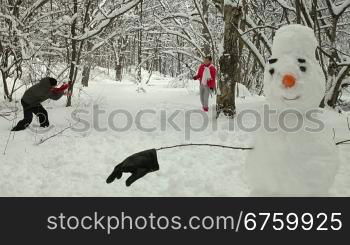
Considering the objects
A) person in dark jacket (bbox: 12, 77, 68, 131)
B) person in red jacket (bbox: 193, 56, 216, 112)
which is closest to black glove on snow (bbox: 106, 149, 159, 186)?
person in dark jacket (bbox: 12, 77, 68, 131)

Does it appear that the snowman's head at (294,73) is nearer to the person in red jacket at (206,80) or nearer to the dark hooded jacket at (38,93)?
the dark hooded jacket at (38,93)

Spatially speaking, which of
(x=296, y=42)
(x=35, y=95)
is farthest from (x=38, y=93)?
(x=296, y=42)

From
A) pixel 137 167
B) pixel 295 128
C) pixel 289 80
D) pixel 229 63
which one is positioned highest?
pixel 229 63

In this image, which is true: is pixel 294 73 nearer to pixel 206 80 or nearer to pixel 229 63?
pixel 229 63

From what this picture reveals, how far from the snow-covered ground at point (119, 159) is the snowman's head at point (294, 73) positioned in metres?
2.52

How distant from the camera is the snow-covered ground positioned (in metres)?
4.78

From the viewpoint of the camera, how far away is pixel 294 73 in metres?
2.20

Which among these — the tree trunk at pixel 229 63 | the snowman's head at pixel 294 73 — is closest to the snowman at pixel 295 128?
the snowman's head at pixel 294 73

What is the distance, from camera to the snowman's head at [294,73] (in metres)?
2.20

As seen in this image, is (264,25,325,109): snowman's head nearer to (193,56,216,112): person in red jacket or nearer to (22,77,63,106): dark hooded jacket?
(22,77,63,106): dark hooded jacket

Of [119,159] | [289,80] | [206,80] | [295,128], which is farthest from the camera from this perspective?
[206,80]

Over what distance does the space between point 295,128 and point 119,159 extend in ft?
13.4

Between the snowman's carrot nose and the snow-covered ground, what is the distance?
2.65m

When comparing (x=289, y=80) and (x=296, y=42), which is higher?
(x=296, y=42)
